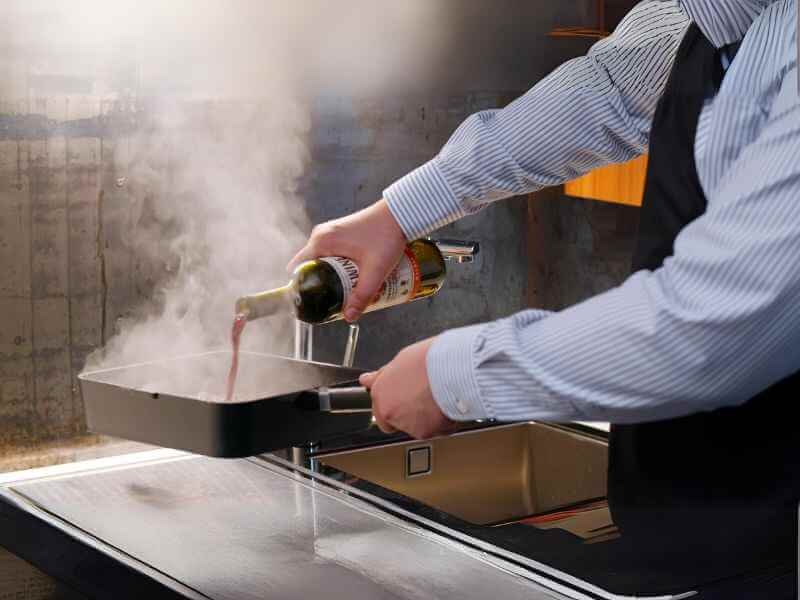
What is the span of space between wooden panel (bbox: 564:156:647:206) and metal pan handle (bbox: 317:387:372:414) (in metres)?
1.36

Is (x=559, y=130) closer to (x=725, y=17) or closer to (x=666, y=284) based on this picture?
(x=725, y=17)

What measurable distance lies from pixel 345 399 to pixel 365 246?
269mm

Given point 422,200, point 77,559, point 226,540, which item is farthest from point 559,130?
point 77,559

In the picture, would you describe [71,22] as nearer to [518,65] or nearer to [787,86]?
[518,65]

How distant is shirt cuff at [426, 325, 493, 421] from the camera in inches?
46.1

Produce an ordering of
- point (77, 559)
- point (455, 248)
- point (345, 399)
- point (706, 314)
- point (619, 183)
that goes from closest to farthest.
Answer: point (706, 314) < point (345, 399) < point (77, 559) < point (455, 248) < point (619, 183)

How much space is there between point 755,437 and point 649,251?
226 mm

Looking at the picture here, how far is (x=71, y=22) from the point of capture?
7.88 ft

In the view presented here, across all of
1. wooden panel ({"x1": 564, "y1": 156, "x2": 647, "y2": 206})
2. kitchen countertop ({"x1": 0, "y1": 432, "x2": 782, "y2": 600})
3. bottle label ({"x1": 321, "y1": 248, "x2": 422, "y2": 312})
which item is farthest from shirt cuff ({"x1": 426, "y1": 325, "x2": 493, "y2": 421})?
wooden panel ({"x1": 564, "y1": 156, "x2": 647, "y2": 206})

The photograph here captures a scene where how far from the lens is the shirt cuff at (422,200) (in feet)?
5.32

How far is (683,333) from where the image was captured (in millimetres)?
1062

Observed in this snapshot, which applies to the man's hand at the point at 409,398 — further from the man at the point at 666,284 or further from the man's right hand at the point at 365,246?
the man's right hand at the point at 365,246

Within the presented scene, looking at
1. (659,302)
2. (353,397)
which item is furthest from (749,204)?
(353,397)

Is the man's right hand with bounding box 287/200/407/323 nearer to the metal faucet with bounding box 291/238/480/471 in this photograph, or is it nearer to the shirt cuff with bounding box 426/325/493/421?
the metal faucet with bounding box 291/238/480/471
